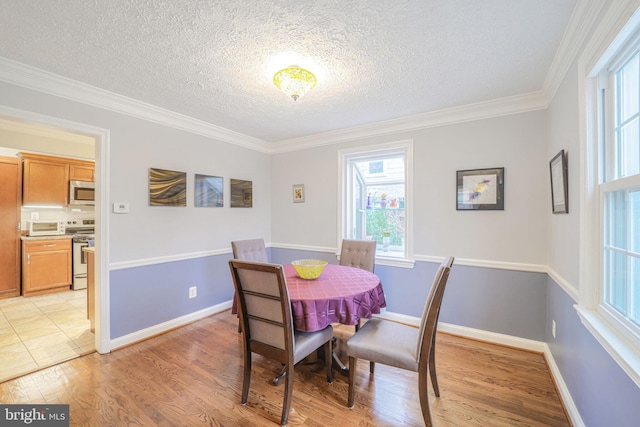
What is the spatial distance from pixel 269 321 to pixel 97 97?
2.47 meters

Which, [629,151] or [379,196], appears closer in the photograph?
[629,151]

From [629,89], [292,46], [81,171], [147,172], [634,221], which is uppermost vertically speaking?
[292,46]

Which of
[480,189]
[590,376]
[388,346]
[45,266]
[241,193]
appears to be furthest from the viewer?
[45,266]

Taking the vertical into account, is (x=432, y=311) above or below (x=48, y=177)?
below

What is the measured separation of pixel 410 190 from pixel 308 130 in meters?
1.52

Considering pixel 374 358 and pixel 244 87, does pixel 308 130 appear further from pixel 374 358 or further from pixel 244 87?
pixel 374 358

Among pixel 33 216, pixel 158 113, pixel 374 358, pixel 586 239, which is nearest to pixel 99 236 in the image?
pixel 158 113

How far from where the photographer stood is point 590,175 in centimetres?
140

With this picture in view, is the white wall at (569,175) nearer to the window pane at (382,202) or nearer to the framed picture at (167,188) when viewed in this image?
the window pane at (382,202)

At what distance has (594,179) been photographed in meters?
1.38

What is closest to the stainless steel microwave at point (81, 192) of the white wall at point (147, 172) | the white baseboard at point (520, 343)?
the white wall at point (147, 172)

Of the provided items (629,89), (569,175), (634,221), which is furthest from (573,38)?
(634,221)

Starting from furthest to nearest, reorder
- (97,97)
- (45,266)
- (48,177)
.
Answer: (48,177) → (45,266) → (97,97)

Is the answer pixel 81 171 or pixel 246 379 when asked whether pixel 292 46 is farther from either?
pixel 81 171
